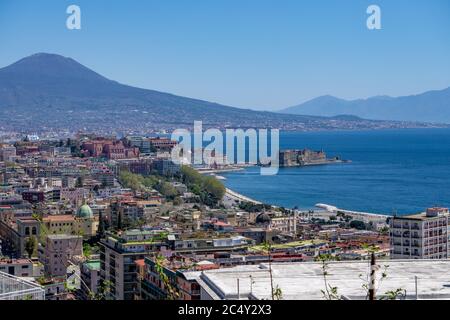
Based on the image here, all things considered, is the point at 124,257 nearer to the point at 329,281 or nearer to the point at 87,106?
the point at 329,281

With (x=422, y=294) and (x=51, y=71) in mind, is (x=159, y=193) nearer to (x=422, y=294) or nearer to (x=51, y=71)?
(x=422, y=294)

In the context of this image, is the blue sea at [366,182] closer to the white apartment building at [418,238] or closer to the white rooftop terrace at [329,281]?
the white apartment building at [418,238]

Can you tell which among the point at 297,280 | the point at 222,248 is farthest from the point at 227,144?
the point at 297,280

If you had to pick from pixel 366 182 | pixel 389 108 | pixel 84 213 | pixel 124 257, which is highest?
pixel 389 108

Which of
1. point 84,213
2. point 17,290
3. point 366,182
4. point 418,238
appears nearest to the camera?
point 17,290

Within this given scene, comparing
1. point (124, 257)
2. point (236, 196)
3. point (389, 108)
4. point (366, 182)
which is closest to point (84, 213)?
point (124, 257)

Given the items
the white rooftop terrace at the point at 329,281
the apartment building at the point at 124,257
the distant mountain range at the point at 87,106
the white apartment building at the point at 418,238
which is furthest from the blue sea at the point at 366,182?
the white rooftop terrace at the point at 329,281

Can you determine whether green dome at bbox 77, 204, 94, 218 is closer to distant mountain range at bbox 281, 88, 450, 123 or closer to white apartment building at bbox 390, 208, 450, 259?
white apartment building at bbox 390, 208, 450, 259
